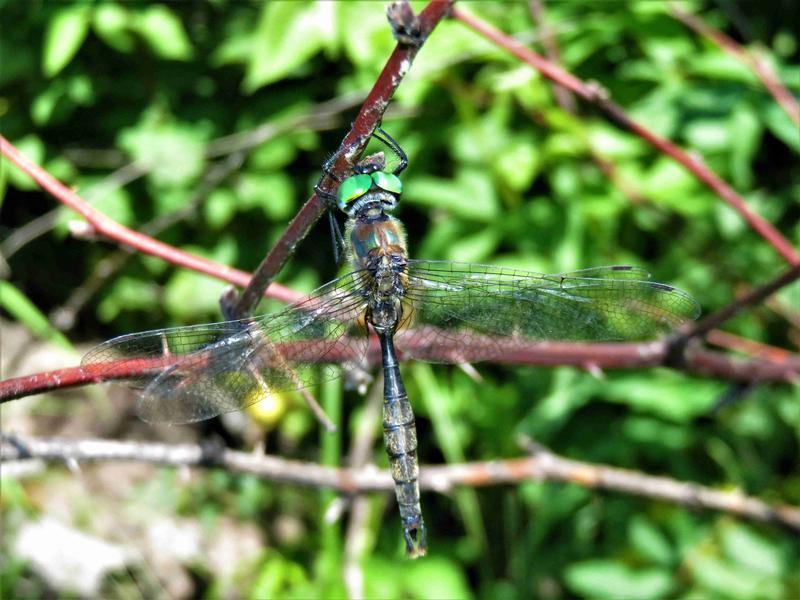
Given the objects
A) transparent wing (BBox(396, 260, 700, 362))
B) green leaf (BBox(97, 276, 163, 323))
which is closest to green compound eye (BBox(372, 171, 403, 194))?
transparent wing (BBox(396, 260, 700, 362))

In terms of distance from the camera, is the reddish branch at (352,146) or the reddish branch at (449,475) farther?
the reddish branch at (449,475)

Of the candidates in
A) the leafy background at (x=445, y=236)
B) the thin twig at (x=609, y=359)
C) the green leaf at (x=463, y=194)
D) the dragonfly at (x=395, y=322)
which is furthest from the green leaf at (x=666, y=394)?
the dragonfly at (x=395, y=322)

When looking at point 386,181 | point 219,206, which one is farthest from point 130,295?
point 386,181

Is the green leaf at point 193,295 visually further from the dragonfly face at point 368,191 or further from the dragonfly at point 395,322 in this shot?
the dragonfly face at point 368,191

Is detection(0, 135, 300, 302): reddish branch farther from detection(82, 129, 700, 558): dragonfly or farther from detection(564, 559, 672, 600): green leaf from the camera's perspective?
detection(564, 559, 672, 600): green leaf

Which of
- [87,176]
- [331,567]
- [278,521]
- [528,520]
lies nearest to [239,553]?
[278,521]

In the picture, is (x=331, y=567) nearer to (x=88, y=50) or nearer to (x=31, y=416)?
(x=31, y=416)
